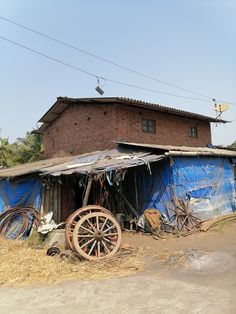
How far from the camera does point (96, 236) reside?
8.69 metres

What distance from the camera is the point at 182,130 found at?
18641 millimetres

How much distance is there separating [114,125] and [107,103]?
1236mm

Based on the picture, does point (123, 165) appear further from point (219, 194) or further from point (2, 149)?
point (2, 149)

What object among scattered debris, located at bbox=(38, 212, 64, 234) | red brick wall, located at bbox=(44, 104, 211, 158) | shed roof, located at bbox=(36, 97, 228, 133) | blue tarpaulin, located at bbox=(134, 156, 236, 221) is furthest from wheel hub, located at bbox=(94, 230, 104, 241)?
shed roof, located at bbox=(36, 97, 228, 133)

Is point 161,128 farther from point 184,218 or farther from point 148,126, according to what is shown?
→ point 184,218

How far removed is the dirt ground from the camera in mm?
5333

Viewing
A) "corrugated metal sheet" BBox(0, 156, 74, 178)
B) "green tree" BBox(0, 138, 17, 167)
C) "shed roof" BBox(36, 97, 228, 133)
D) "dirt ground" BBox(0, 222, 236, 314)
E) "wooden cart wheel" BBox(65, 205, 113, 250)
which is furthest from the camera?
"green tree" BBox(0, 138, 17, 167)

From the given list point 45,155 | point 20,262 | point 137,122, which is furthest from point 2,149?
point 20,262

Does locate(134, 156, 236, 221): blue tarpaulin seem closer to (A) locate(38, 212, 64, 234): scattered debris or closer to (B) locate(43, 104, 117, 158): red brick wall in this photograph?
(B) locate(43, 104, 117, 158): red brick wall

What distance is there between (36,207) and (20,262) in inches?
155

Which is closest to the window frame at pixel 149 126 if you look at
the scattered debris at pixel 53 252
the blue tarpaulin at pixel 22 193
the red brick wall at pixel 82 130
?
the red brick wall at pixel 82 130

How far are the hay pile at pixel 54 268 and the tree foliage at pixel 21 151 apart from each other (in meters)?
20.9

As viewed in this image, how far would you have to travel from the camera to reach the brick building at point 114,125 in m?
15.5

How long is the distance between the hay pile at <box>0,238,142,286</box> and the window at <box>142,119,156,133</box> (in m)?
8.55
